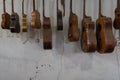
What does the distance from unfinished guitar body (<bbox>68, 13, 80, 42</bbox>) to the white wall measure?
0.15 metres

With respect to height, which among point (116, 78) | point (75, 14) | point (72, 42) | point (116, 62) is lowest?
point (116, 78)

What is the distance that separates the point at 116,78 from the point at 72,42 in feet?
1.67

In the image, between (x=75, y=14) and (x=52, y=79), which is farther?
(x=52, y=79)

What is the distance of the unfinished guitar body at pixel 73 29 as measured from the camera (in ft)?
5.91

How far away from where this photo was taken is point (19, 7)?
1.98 metres

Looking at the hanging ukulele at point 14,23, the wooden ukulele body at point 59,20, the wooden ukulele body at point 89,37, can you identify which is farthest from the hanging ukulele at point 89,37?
the hanging ukulele at point 14,23

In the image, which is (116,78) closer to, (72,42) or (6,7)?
(72,42)

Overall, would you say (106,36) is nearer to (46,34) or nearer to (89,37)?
(89,37)

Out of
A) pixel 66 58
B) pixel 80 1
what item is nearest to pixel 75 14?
pixel 80 1

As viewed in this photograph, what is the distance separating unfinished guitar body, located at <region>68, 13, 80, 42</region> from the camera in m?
1.80

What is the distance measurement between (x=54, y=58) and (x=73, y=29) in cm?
35

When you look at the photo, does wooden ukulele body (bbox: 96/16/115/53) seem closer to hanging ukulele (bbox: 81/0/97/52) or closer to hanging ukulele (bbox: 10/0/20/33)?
hanging ukulele (bbox: 81/0/97/52)

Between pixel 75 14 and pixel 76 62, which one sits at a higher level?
pixel 75 14

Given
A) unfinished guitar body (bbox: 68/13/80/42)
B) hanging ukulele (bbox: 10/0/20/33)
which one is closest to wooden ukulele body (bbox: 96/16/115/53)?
unfinished guitar body (bbox: 68/13/80/42)
